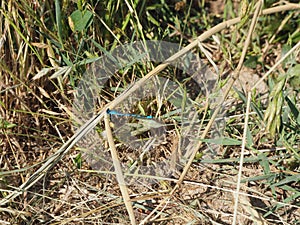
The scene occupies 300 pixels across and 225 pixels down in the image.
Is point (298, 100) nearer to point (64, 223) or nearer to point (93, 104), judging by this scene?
point (93, 104)

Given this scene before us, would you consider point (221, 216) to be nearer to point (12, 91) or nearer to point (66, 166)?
point (66, 166)

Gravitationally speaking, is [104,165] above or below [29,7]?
below

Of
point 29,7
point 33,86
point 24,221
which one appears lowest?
point 24,221

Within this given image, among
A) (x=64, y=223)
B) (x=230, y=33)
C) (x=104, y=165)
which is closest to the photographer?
(x=64, y=223)

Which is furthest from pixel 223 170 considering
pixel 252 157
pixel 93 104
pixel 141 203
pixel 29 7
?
pixel 29 7

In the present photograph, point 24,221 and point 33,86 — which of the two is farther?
point 33,86

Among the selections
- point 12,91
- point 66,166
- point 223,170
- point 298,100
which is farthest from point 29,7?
point 298,100

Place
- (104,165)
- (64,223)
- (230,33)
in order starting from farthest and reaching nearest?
(230,33) → (104,165) → (64,223)
